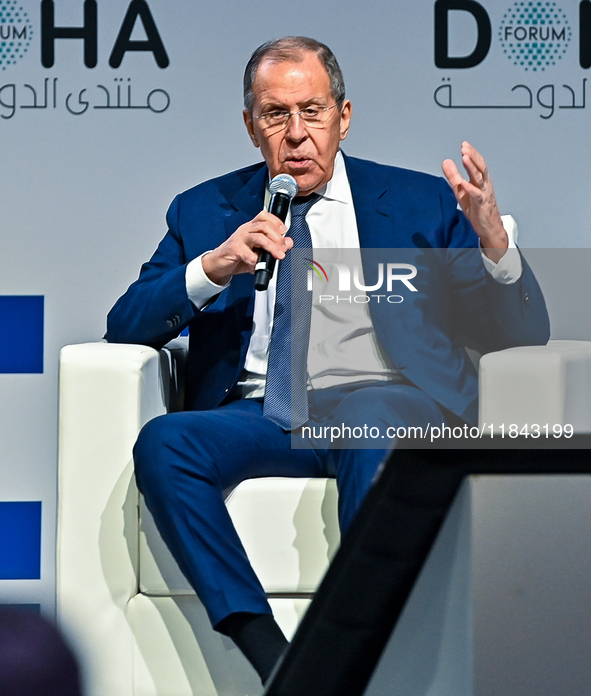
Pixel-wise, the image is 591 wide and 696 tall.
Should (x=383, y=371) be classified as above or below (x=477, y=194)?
below

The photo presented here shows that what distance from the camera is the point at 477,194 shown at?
5.12 feet

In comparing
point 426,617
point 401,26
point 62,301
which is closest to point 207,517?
point 426,617

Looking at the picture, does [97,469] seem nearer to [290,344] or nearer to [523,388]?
[290,344]

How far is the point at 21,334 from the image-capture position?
255 centimetres

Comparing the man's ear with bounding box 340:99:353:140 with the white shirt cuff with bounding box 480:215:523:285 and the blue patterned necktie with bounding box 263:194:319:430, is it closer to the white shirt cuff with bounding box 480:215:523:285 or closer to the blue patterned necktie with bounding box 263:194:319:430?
the blue patterned necktie with bounding box 263:194:319:430

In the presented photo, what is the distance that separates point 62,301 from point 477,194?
1408mm

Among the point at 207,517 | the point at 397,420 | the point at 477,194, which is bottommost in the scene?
the point at 207,517

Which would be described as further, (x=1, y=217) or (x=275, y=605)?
(x=1, y=217)

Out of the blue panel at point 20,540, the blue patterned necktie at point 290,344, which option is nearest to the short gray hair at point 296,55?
the blue patterned necktie at point 290,344

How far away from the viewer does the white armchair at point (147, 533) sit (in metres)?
1.50

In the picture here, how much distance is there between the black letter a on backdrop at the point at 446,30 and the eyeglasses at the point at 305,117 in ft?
2.89

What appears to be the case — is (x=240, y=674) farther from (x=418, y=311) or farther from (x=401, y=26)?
(x=401, y=26)

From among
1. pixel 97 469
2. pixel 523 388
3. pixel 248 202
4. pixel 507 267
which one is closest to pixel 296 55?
pixel 248 202

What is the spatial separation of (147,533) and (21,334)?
3.96ft
